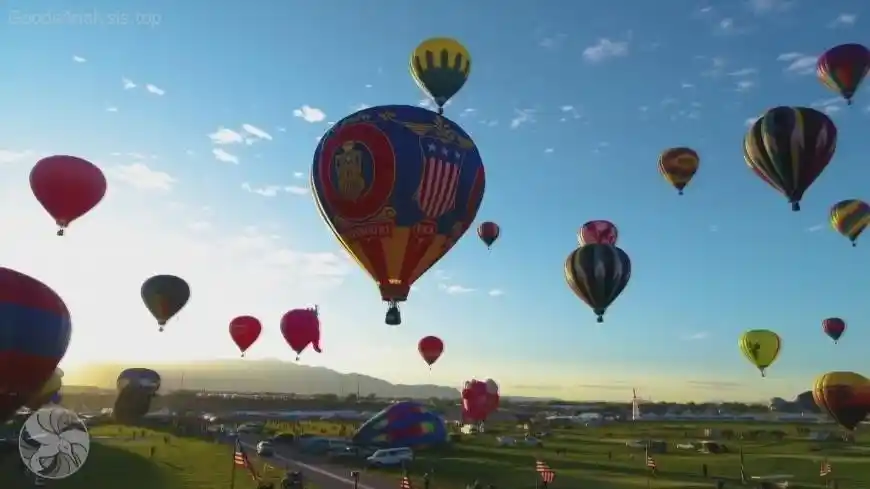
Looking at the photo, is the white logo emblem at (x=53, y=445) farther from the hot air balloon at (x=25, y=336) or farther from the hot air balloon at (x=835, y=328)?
the hot air balloon at (x=835, y=328)

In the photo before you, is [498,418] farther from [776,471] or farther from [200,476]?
[200,476]

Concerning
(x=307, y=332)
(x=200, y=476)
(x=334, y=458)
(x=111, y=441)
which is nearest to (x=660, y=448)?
(x=334, y=458)

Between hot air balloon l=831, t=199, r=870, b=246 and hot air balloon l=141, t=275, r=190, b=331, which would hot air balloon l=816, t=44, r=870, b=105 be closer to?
hot air balloon l=831, t=199, r=870, b=246

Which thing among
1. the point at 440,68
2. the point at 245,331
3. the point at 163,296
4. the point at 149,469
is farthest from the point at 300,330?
the point at 440,68

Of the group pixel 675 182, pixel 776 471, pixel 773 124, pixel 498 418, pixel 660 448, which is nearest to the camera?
pixel 773 124

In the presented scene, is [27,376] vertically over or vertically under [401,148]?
under

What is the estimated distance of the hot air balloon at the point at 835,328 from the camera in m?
58.7

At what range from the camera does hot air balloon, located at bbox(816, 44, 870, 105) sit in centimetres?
3625

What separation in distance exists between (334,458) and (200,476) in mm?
11042

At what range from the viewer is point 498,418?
94062 millimetres

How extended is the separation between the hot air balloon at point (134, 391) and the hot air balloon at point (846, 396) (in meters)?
55.7

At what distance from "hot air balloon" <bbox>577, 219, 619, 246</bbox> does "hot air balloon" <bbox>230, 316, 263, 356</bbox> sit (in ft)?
83.8

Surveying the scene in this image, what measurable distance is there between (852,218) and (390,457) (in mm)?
32425

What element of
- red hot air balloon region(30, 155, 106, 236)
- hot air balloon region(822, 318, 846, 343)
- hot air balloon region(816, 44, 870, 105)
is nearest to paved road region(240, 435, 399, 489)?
red hot air balloon region(30, 155, 106, 236)
